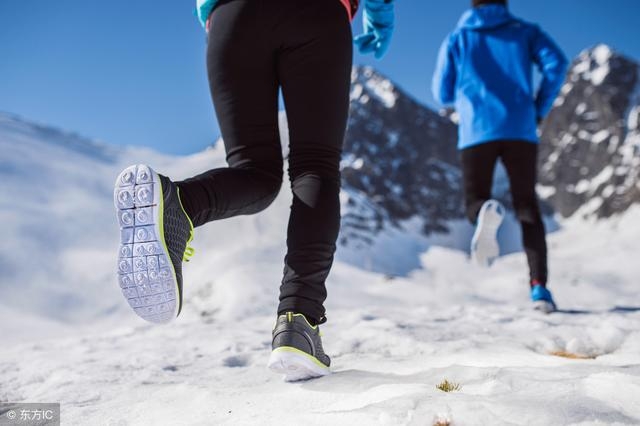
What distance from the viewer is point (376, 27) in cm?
191

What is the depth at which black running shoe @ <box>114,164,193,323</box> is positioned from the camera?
117cm

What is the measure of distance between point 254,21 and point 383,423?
1.22 meters

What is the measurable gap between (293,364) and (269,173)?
24.8 inches

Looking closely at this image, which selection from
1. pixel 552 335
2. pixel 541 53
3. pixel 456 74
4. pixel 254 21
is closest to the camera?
pixel 254 21

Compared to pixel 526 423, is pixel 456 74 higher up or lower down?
higher up

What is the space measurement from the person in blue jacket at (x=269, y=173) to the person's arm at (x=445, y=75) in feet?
6.95

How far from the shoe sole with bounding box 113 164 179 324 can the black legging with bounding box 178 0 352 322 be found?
0.12 meters

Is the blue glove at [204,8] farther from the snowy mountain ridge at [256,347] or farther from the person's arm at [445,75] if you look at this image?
the person's arm at [445,75]

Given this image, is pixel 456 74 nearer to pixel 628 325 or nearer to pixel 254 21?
pixel 628 325

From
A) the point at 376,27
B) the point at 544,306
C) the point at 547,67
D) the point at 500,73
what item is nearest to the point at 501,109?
the point at 500,73

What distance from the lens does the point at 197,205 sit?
1.27 m

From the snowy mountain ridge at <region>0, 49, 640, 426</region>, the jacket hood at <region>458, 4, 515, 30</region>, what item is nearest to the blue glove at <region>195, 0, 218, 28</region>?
the snowy mountain ridge at <region>0, 49, 640, 426</region>

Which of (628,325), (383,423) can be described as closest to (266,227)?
(628,325)

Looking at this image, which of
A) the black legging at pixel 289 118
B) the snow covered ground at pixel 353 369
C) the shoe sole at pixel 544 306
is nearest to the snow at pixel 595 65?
the shoe sole at pixel 544 306
